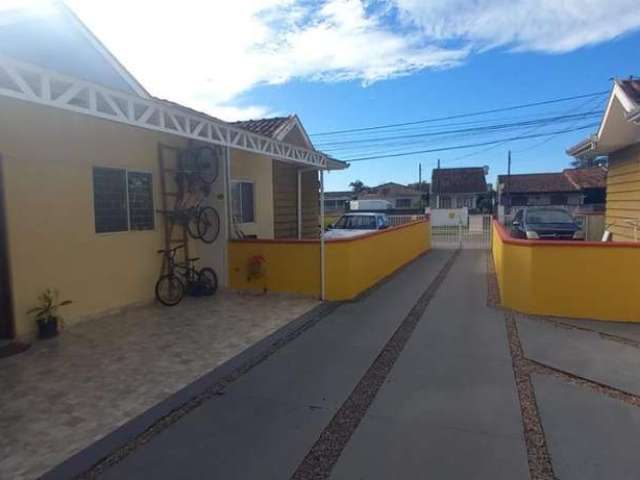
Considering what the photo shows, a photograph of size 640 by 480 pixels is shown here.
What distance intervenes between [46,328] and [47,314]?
0.18m

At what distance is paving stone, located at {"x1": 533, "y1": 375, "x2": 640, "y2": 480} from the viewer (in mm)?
2732

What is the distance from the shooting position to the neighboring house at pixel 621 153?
8.48 m

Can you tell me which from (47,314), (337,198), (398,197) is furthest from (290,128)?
(337,198)

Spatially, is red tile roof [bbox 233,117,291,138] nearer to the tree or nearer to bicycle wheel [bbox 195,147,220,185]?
bicycle wheel [bbox 195,147,220,185]

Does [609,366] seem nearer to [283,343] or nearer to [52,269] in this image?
[283,343]

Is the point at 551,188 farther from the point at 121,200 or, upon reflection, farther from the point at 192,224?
the point at 121,200

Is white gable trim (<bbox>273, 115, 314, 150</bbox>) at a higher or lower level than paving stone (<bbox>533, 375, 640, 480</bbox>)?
higher

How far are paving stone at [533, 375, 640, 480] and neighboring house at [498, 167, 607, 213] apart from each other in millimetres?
37875

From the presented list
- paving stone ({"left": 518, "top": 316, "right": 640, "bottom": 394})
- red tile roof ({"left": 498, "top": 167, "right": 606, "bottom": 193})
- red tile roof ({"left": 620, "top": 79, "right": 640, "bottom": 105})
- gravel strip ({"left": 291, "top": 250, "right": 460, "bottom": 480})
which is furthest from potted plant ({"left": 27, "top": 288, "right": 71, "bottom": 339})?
red tile roof ({"left": 498, "top": 167, "right": 606, "bottom": 193})

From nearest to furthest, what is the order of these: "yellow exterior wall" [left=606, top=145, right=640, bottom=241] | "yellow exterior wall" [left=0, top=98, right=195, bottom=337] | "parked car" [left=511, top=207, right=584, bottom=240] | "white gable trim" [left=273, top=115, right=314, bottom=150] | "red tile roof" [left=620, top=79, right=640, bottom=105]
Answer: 1. "yellow exterior wall" [left=0, top=98, right=195, bottom=337]
2. "red tile roof" [left=620, top=79, right=640, bottom=105]
3. "yellow exterior wall" [left=606, top=145, right=640, bottom=241]
4. "white gable trim" [left=273, top=115, right=314, bottom=150]
5. "parked car" [left=511, top=207, right=584, bottom=240]

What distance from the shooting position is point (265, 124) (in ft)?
37.8

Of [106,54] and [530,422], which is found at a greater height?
[106,54]

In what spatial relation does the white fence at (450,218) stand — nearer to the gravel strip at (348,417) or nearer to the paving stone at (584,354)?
the paving stone at (584,354)

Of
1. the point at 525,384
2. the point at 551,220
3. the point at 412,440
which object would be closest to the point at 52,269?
the point at 412,440
